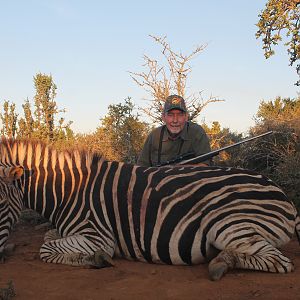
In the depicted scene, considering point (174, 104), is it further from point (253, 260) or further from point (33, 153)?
point (253, 260)

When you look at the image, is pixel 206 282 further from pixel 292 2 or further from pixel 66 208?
pixel 292 2

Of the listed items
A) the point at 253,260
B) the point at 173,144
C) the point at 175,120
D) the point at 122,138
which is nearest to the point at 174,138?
the point at 173,144

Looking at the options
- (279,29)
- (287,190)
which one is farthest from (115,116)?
(287,190)

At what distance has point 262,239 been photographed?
124 inches

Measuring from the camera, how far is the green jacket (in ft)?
17.9

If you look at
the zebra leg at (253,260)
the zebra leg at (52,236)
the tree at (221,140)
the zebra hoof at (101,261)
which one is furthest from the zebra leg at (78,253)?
the tree at (221,140)

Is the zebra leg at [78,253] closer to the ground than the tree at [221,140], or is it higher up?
closer to the ground

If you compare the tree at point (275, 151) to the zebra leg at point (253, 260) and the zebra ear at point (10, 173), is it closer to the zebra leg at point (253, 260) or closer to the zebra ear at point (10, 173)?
the zebra leg at point (253, 260)

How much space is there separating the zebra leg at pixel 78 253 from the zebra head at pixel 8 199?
1.33 feet

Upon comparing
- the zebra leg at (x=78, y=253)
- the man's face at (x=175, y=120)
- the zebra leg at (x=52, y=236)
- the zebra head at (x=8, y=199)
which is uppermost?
the man's face at (x=175, y=120)

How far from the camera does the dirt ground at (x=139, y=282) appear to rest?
265cm

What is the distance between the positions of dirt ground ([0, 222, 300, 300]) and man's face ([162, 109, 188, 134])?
2200 millimetres

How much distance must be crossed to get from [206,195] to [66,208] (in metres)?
1.26

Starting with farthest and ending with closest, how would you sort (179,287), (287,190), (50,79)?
(50,79) → (287,190) → (179,287)
